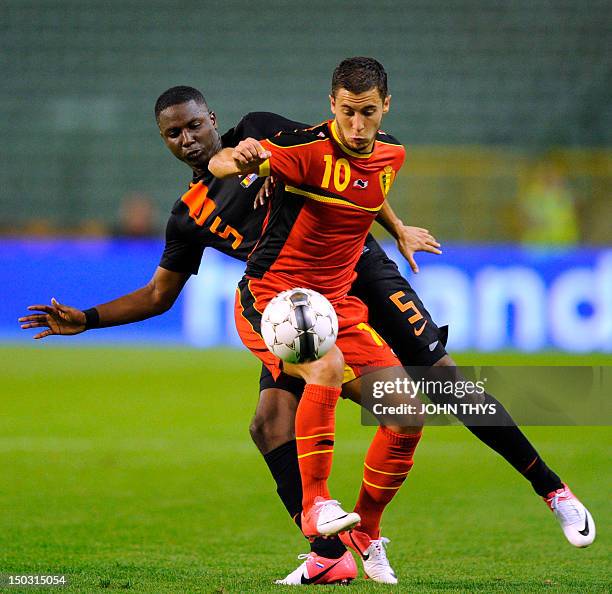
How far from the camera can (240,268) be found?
40.8 ft

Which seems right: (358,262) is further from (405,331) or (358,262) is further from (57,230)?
(57,230)

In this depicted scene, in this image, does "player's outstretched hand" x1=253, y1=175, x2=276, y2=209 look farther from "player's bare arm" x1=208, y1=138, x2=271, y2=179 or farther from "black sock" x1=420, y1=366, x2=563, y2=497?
"black sock" x1=420, y1=366, x2=563, y2=497

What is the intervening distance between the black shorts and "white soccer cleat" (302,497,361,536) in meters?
0.82

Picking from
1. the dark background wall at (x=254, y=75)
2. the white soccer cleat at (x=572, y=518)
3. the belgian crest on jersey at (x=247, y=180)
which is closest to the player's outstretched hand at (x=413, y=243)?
the belgian crest on jersey at (x=247, y=180)

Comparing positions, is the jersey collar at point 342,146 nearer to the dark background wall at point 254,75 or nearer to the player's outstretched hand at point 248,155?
the player's outstretched hand at point 248,155

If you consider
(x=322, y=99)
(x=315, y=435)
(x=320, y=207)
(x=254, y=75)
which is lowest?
(x=315, y=435)

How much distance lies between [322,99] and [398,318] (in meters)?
13.0

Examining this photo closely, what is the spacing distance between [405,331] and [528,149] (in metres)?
12.5

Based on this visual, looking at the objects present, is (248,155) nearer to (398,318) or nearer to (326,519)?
(398,318)

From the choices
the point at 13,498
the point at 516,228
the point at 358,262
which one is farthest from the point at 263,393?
the point at 516,228

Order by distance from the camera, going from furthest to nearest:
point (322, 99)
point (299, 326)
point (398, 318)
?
point (322, 99)
point (398, 318)
point (299, 326)

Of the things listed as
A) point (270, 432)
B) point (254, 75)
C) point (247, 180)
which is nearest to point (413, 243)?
point (247, 180)

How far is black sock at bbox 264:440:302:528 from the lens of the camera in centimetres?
458

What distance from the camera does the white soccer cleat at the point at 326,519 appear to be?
3945 millimetres
